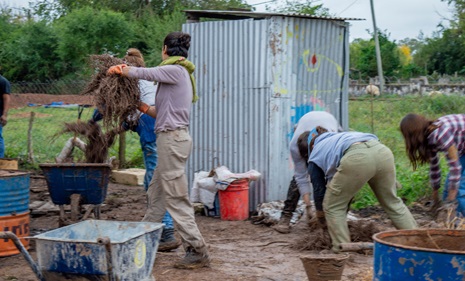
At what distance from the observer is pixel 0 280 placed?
607cm

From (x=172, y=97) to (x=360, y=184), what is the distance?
190 centimetres

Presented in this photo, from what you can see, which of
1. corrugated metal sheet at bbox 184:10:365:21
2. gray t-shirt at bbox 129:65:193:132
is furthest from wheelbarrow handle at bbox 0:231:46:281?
corrugated metal sheet at bbox 184:10:365:21

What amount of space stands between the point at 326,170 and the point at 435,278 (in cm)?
330

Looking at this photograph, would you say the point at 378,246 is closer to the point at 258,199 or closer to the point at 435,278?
the point at 435,278

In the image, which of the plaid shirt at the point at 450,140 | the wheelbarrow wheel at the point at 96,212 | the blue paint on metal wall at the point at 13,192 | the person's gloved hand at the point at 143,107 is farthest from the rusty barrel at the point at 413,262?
the wheelbarrow wheel at the point at 96,212

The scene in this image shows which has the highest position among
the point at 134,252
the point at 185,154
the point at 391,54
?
A: the point at 391,54

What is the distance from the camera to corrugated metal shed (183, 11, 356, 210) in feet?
29.7

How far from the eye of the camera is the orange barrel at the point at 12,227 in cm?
676

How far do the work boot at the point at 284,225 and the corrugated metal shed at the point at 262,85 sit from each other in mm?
525

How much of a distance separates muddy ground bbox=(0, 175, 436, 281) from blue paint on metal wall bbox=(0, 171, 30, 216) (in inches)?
19.8

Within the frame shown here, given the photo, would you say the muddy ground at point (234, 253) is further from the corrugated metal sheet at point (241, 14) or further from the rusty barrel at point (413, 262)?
the corrugated metal sheet at point (241, 14)

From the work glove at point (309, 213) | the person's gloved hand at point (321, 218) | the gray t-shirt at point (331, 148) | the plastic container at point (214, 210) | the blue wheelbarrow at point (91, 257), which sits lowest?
the plastic container at point (214, 210)

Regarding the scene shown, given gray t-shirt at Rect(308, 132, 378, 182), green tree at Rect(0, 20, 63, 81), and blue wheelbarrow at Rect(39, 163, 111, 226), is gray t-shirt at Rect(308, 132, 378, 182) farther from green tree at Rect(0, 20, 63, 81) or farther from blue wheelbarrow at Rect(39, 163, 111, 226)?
green tree at Rect(0, 20, 63, 81)

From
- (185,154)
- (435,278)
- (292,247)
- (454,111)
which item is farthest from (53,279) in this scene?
(454,111)
